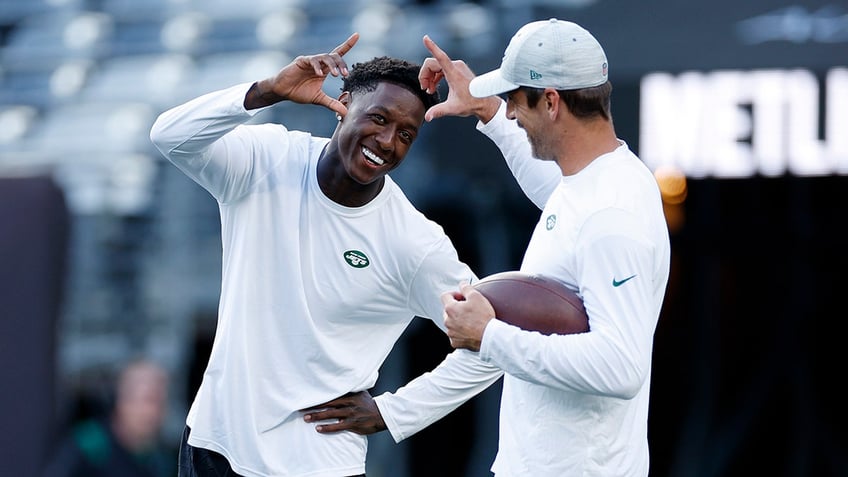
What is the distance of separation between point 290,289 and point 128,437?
2.49 m

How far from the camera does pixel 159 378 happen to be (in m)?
6.12

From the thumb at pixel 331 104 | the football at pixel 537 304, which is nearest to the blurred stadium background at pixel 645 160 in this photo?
the thumb at pixel 331 104

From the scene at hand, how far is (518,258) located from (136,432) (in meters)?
2.97

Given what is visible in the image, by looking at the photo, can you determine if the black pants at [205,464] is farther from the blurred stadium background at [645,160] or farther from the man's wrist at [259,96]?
the blurred stadium background at [645,160]

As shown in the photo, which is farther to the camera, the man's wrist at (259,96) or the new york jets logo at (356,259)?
the new york jets logo at (356,259)

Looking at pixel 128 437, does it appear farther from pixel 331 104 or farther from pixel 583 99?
pixel 583 99

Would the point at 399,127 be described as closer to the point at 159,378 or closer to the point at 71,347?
the point at 159,378

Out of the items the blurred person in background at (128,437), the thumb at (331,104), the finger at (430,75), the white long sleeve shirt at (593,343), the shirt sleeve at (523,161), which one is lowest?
the blurred person in background at (128,437)

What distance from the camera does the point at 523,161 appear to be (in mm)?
3920

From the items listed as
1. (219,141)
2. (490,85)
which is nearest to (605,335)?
(490,85)

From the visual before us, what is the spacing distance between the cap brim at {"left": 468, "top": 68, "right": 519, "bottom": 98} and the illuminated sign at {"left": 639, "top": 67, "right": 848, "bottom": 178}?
3.53 m

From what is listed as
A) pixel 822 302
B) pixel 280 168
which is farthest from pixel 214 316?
pixel 280 168

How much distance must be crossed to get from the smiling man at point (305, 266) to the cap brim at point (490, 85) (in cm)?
26

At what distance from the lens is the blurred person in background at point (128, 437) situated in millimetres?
5203
